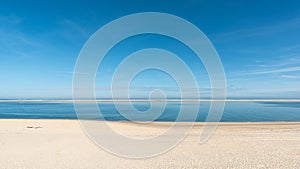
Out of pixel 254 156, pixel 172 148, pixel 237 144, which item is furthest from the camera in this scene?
pixel 237 144

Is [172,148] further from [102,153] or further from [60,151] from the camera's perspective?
[60,151]

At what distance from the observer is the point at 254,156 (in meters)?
13.3

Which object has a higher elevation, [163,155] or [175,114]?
[175,114]

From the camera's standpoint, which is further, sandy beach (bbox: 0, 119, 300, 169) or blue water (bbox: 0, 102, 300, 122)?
blue water (bbox: 0, 102, 300, 122)

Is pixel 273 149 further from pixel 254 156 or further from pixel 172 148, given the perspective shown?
pixel 172 148

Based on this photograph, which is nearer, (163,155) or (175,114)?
(163,155)

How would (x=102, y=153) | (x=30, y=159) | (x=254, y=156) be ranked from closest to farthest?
(x=30, y=159) → (x=254, y=156) → (x=102, y=153)

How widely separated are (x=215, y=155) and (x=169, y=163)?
2.73m

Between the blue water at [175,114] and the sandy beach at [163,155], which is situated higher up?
the blue water at [175,114]

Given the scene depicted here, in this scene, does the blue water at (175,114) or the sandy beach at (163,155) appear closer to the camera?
the sandy beach at (163,155)

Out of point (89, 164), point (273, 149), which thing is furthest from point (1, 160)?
point (273, 149)

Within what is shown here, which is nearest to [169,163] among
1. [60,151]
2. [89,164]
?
[89,164]

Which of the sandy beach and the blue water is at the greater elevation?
the blue water

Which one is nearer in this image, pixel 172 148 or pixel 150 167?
pixel 150 167
